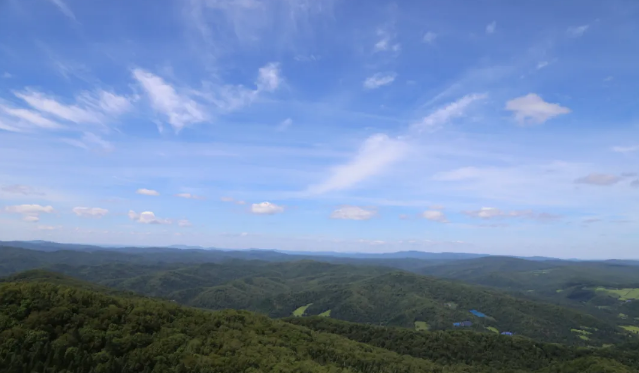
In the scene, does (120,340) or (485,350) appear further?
(485,350)

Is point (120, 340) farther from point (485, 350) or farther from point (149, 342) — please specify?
point (485, 350)

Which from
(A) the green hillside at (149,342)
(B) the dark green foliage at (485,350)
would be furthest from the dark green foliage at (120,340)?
(B) the dark green foliage at (485,350)

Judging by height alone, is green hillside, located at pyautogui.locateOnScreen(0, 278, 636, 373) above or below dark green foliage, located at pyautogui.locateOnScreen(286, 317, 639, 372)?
above

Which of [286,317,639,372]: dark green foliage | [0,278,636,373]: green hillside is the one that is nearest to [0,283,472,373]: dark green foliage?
[0,278,636,373]: green hillside

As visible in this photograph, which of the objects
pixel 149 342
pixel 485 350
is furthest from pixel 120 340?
pixel 485 350

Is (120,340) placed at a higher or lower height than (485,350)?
higher

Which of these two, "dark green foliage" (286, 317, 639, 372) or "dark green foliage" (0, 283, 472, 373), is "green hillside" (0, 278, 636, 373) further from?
"dark green foliage" (286, 317, 639, 372)

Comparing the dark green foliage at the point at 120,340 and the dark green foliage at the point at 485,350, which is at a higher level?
the dark green foliage at the point at 120,340

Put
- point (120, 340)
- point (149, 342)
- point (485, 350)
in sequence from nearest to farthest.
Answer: point (120, 340) < point (149, 342) < point (485, 350)

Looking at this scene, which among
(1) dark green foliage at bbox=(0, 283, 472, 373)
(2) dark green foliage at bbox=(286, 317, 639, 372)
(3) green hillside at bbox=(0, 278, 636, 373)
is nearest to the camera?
(1) dark green foliage at bbox=(0, 283, 472, 373)

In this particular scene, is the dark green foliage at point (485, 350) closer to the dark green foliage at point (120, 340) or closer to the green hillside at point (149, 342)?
the green hillside at point (149, 342)

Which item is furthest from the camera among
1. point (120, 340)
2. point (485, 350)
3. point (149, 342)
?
point (485, 350)

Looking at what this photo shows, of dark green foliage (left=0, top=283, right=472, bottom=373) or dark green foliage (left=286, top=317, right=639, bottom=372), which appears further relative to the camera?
dark green foliage (left=286, top=317, right=639, bottom=372)
